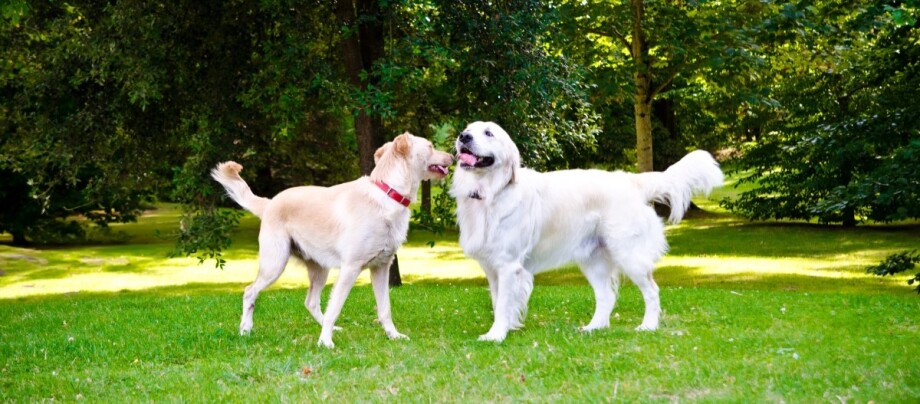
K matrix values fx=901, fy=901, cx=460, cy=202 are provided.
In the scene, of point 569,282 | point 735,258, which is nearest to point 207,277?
point 569,282

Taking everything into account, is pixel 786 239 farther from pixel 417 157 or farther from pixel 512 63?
pixel 417 157

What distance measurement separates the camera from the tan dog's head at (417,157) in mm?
8086

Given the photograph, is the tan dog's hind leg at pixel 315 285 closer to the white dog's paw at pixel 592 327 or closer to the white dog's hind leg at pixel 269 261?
the white dog's hind leg at pixel 269 261

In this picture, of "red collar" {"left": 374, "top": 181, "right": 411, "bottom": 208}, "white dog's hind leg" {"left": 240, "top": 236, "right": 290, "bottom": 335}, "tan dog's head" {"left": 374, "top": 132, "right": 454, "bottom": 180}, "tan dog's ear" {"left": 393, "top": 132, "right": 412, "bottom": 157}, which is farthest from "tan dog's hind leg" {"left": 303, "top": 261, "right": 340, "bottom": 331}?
"tan dog's ear" {"left": 393, "top": 132, "right": 412, "bottom": 157}

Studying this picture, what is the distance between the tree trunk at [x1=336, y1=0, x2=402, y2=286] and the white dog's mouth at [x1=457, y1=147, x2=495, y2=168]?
19.7 feet

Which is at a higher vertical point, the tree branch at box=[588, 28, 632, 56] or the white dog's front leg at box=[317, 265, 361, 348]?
the tree branch at box=[588, 28, 632, 56]

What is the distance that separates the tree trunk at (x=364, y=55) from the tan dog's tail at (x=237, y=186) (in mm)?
5054

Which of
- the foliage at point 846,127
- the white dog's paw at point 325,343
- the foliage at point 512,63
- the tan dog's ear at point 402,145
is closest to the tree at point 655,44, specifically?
the foliage at point 846,127

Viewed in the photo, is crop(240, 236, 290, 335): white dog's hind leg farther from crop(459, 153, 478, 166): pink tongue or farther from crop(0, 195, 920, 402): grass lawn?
crop(459, 153, 478, 166): pink tongue

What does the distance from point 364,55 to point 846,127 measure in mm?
7674

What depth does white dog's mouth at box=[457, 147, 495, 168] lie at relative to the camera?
25.2 ft

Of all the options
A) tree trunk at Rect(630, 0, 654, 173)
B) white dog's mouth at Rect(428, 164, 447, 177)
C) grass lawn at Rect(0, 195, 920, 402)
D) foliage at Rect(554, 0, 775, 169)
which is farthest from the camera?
tree trunk at Rect(630, 0, 654, 173)

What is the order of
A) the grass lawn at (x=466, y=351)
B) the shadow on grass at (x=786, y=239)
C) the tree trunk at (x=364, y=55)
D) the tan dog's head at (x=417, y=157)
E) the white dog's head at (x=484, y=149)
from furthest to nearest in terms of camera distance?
the shadow on grass at (x=786, y=239)
the tree trunk at (x=364, y=55)
the tan dog's head at (x=417, y=157)
the white dog's head at (x=484, y=149)
the grass lawn at (x=466, y=351)

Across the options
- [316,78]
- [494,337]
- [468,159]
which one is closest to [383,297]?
[494,337]
